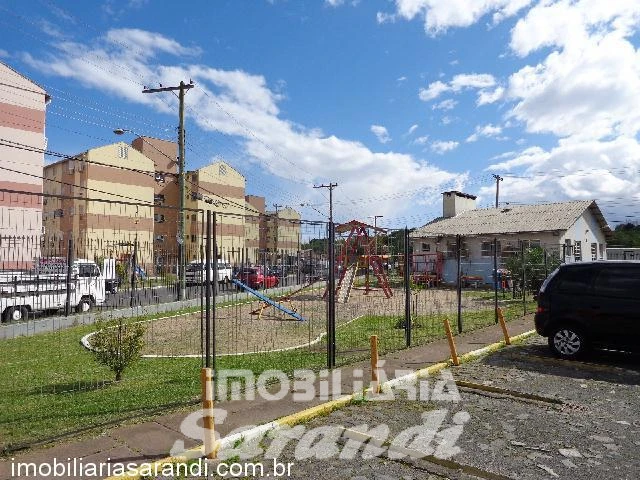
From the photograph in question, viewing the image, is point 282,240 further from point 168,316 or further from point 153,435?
point 168,316

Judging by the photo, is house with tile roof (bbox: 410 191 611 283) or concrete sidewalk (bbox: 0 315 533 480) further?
house with tile roof (bbox: 410 191 611 283)

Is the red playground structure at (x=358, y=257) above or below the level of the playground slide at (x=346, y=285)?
above

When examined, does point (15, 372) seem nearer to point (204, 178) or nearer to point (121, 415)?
point (121, 415)

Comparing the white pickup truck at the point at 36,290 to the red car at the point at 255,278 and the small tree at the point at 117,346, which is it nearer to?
the red car at the point at 255,278

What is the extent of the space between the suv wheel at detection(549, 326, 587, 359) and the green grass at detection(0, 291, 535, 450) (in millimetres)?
2583

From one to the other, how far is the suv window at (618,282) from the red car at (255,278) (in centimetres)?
862

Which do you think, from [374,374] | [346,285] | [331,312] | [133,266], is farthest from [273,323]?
[374,374]

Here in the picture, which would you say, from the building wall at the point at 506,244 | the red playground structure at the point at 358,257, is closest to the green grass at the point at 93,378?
the red playground structure at the point at 358,257

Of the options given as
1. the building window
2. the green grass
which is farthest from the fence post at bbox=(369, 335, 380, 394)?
the building window

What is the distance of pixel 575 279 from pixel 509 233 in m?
21.1

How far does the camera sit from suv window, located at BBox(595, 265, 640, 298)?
7855 mm

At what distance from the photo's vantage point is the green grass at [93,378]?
5.21 metres

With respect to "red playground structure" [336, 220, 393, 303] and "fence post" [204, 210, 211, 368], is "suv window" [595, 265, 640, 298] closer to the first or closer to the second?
"fence post" [204, 210, 211, 368]

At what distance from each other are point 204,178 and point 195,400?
162 feet
